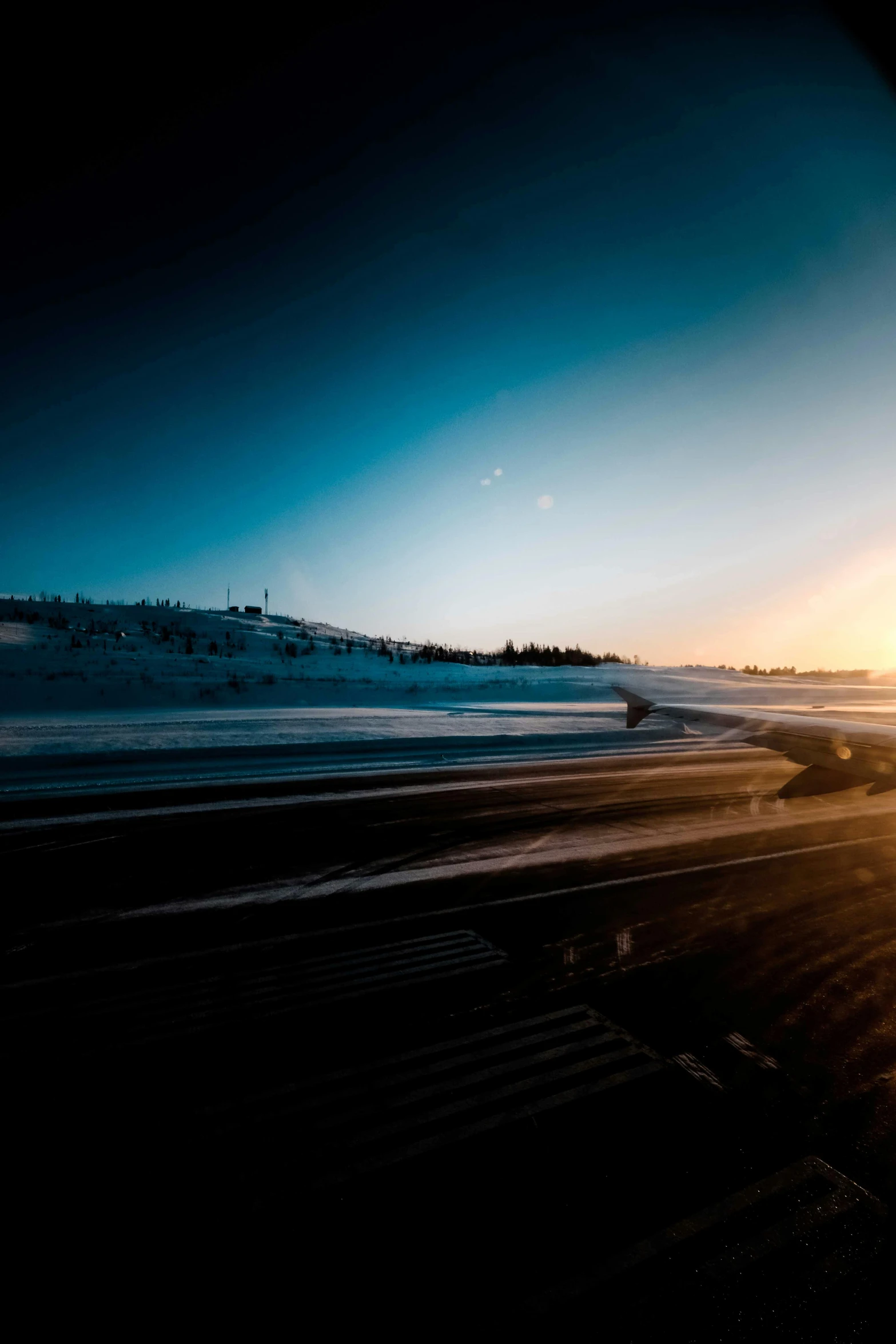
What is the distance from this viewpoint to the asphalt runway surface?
2.08 metres

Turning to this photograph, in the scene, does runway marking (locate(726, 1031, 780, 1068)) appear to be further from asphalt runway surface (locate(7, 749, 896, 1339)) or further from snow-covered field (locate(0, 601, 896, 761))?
snow-covered field (locate(0, 601, 896, 761))

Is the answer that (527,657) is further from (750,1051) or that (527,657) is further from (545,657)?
(750,1051)

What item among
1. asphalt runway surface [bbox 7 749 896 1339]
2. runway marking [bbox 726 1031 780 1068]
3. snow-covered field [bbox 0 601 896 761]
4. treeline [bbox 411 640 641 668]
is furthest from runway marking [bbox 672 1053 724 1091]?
treeline [bbox 411 640 641 668]

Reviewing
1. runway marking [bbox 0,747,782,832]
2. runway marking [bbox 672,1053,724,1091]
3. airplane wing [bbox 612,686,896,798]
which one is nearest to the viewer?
runway marking [bbox 672,1053,724,1091]

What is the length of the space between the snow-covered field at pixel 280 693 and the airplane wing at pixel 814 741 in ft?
16.8

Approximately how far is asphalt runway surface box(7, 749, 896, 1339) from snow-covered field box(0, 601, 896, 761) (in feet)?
26.2

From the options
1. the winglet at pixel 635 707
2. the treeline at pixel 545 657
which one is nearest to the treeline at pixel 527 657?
the treeline at pixel 545 657

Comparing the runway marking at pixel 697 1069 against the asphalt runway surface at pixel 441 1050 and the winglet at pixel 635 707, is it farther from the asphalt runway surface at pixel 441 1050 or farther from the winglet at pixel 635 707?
the winglet at pixel 635 707

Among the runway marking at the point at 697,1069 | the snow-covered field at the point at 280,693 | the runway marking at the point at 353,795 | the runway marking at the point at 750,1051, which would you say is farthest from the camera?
the snow-covered field at the point at 280,693

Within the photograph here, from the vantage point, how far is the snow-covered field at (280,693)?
47.4 feet

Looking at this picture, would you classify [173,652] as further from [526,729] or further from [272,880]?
[272,880]

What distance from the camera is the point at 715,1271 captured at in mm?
1999

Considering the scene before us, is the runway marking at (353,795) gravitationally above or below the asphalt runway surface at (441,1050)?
above

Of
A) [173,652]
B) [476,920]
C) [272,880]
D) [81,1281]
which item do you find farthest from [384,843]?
[173,652]
